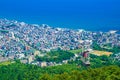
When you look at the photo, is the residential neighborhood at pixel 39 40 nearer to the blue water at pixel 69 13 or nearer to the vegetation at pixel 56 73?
the vegetation at pixel 56 73

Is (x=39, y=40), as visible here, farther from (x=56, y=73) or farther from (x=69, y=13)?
(x=69, y=13)

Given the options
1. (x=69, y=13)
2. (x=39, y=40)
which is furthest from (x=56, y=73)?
(x=69, y=13)

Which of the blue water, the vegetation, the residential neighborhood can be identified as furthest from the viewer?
the blue water

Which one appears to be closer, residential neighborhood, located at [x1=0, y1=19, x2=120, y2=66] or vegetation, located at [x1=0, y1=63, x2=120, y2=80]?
vegetation, located at [x1=0, y1=63, x2=120, y2=80]

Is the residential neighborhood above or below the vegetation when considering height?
above

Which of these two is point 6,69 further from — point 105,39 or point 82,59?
point 105,39

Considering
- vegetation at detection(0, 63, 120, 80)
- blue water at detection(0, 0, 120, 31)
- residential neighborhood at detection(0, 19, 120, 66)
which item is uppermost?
blue water at detection(0, 0, 120, 31)

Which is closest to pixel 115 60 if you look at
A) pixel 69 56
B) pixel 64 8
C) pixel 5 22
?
pixel 69 56

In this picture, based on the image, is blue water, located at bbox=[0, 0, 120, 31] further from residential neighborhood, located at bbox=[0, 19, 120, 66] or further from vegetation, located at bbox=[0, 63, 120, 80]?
vegetation, located at bbox=[0, 63, 120, 80]

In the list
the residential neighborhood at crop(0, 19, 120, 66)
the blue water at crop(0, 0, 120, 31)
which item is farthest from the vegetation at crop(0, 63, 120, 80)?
the blue water at crop(0, 0, 120, 31)

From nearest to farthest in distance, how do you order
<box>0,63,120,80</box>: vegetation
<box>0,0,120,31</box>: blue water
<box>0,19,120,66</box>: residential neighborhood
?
<box>0,63,120,80</box>: vegetation → <box>0,19,120,66</box>: residential neighborhood → <box>0,0,120,31</box>: blue water
